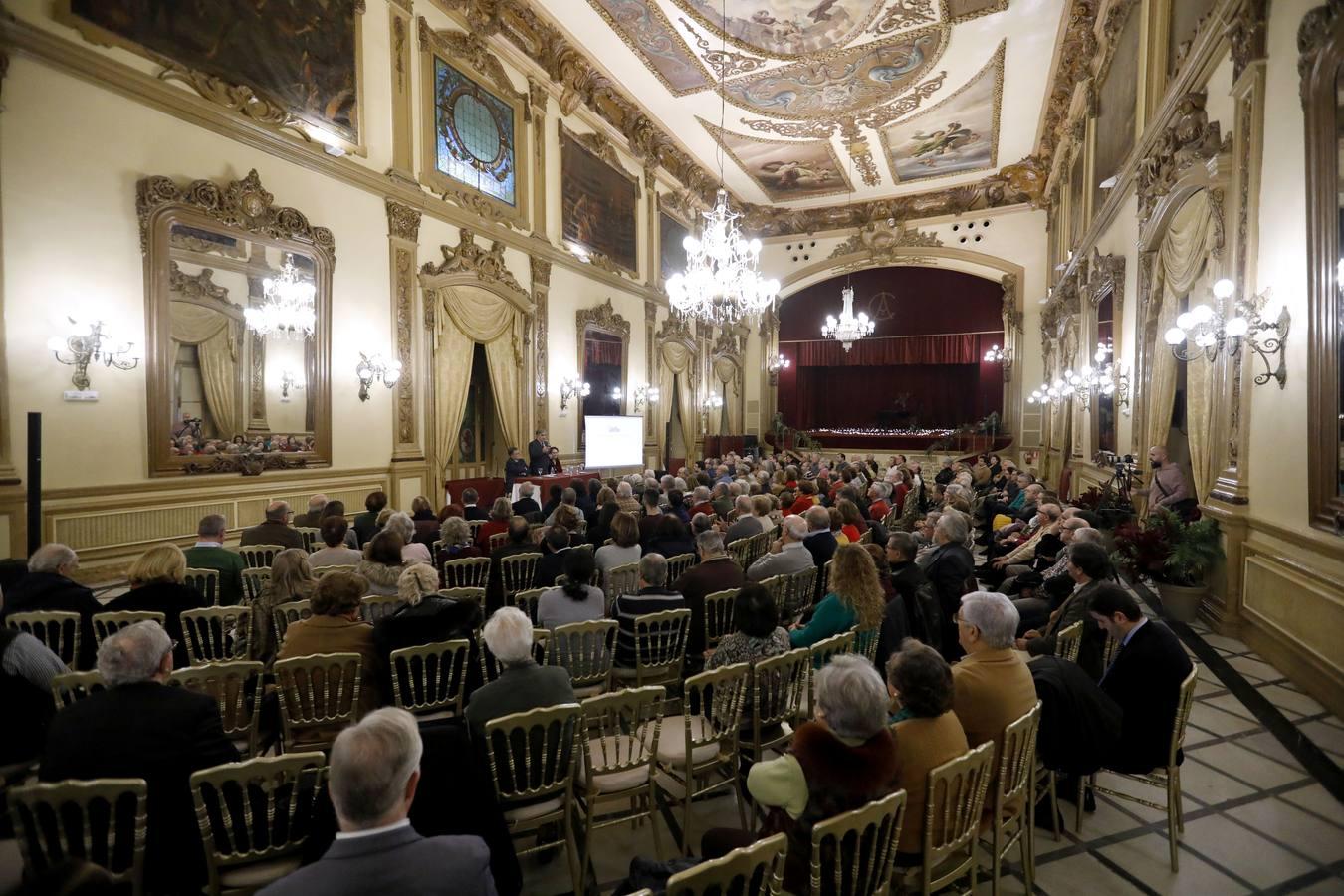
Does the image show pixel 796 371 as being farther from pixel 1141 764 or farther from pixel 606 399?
pixel 1141 764

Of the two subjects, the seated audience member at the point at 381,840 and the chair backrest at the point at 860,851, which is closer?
the seated audience member at the point at 381,840

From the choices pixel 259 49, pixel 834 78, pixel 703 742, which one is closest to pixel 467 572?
pixel 703 742

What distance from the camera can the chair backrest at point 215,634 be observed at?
3.25 meters

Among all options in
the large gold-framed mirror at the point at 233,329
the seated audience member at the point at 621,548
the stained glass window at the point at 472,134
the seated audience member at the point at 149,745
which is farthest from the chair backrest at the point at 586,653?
the stained glass window at the point at 472,134

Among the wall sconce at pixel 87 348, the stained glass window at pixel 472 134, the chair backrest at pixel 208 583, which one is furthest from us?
the stained glass window at pixel 472 134

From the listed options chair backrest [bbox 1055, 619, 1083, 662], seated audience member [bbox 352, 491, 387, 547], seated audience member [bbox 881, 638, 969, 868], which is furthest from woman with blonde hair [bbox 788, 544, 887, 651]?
seated audience member [bbox 352, 491, 387, 547]

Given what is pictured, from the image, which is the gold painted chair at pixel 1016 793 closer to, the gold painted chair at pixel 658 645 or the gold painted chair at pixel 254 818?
the gold painted chair at pixel 658 645

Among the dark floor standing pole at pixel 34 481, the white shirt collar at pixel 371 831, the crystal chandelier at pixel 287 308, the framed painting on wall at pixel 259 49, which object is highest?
the framed painting on wall at pixel 259 49

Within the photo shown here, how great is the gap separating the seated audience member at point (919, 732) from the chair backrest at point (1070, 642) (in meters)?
1.43

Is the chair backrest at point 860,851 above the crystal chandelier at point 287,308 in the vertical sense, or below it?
below

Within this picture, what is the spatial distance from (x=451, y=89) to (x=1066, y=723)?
10.7 metres

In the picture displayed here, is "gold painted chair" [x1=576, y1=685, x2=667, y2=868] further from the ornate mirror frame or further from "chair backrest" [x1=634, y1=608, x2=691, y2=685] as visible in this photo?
the ornate mirror frame

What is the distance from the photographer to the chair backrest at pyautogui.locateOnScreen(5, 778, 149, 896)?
161 centimetres

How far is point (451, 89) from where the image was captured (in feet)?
31.6
